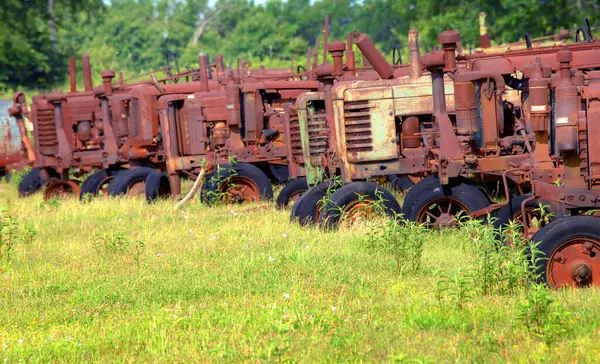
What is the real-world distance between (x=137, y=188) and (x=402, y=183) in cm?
531

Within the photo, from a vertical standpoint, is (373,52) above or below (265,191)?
above

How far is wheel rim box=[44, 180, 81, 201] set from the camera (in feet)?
71.7

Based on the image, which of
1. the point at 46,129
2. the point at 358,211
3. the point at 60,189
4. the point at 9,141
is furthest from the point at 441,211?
the point at 9,141

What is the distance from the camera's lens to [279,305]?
9422 mm

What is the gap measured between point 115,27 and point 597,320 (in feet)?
202

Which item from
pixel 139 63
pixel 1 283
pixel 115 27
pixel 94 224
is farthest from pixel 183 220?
pixel 115 27

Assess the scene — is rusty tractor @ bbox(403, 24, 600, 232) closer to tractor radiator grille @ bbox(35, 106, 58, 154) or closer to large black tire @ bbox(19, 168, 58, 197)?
tractor radiator grille @ bbox(35, 106, 58, 154)

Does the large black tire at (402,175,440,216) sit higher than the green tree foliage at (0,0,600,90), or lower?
lower

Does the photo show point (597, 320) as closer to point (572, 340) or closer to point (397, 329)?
point (572, 340)

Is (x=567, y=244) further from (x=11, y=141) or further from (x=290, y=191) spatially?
(x=11, y=141)

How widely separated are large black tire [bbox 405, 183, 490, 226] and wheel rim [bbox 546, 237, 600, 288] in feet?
10.4

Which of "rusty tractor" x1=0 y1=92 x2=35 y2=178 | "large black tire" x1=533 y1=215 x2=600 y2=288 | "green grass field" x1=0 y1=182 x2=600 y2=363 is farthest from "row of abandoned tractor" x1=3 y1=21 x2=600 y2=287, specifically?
"rusty tractor" x1=0 y1=92 x2=35 y2=178

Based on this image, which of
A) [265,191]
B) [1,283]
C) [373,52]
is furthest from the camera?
[265,191]

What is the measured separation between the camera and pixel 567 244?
920cm
